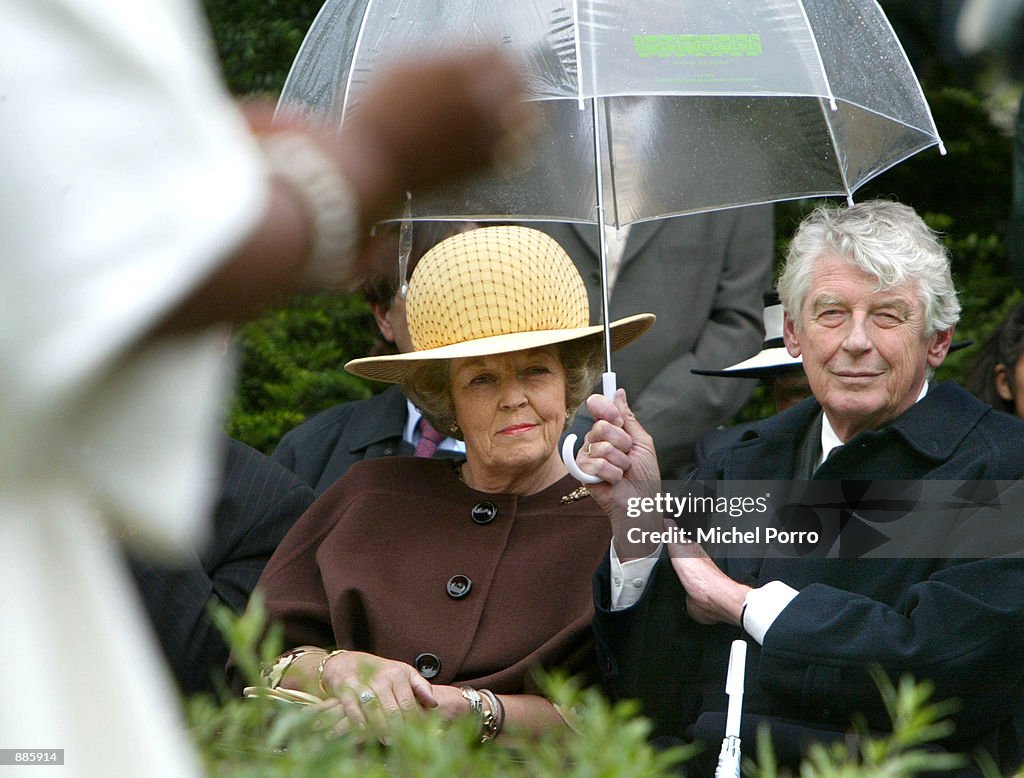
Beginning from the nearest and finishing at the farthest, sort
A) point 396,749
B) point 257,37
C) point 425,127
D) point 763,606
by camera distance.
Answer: point 425,127 < point 396,749 < point 763,606 < point 257,37

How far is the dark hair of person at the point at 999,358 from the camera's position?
520 centimetres

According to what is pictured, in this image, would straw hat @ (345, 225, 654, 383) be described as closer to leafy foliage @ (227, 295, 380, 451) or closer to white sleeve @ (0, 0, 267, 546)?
leafy foliage @ (227, 295, 380, 451)

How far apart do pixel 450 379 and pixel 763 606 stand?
3.86 feet

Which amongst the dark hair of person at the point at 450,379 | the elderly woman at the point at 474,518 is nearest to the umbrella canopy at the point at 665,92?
the elderly woman at the point at 474,518

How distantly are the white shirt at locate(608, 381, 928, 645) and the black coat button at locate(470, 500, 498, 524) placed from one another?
46 centimetres

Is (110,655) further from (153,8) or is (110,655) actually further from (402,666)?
(402,666)

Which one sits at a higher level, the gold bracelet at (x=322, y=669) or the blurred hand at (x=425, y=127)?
the blurred hand at (x=425, y=127)

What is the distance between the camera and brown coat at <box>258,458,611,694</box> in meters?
3.78

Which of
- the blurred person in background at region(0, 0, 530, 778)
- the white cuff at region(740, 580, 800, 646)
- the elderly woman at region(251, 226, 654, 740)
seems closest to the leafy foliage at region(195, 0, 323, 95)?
the elderly woman at region(251, 226, 654, 740)

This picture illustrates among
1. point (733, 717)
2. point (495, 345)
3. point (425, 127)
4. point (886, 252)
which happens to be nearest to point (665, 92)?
point (886, 252)

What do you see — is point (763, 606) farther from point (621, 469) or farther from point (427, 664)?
point (427, 664)

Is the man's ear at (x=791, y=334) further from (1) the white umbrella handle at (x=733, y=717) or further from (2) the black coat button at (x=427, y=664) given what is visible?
(2) the black coat button at (x=427, y=664)

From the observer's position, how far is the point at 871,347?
3.70 meters

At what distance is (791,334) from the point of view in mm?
4043
